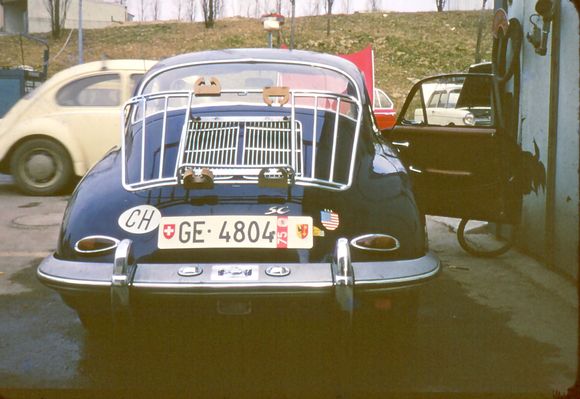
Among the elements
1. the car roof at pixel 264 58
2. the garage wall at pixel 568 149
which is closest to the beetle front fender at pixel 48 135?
the car roof at pixel 264 58

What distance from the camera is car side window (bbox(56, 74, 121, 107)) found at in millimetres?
9852

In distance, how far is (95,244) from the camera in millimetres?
3236

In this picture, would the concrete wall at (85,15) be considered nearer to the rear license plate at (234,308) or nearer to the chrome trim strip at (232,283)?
the chrome trim strip at (232,283)

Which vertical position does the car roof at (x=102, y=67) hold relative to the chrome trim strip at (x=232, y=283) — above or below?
above

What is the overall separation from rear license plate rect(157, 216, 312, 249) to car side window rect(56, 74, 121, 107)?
7.01 meters

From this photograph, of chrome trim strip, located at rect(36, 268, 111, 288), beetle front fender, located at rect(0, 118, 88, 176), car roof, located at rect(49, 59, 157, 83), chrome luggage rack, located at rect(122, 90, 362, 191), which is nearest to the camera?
chrome trim strip, located at rect(36, 268, 111, 288)

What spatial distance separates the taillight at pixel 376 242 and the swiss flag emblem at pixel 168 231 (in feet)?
2.40

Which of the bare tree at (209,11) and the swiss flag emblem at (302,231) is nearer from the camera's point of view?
the swiss flag emblem at (302,231)

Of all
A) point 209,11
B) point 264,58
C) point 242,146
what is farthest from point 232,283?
point 209,11

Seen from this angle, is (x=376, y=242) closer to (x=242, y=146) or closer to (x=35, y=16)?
(x=242, y=146)

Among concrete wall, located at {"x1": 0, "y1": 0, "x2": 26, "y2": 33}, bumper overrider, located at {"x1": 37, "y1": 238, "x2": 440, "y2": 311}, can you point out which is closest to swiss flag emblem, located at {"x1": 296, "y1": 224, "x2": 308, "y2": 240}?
bumper overrider, located at {"x1": 37, "y1": 238, "x2": 440, "y2": 311}

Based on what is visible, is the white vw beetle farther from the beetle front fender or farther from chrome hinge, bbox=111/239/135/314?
chrome hinge, bbox=111/239/135/314

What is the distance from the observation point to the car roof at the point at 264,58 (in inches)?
176

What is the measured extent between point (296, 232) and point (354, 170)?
1.78 ft
